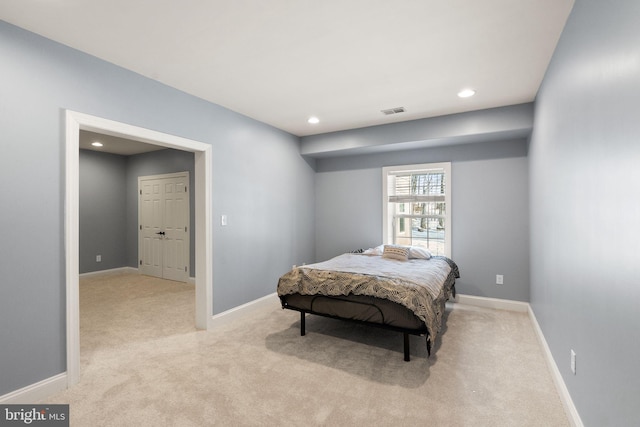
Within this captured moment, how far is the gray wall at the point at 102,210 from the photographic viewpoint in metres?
6.12

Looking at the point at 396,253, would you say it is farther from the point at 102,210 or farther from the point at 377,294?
the point at 102,210

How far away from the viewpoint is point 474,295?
4352 mm

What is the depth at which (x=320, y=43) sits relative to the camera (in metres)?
2.34

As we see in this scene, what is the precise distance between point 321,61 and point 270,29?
0.58 meters

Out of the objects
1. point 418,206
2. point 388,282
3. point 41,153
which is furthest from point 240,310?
point 418,206

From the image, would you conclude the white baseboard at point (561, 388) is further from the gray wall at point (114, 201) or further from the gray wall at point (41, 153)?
the gray wall at point (114, 201)

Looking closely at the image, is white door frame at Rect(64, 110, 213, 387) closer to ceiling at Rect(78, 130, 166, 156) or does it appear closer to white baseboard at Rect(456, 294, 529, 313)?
ceiling at Rect(78, 130, 166, 156)

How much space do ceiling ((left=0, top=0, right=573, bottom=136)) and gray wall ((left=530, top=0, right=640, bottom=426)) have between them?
0.42 meters

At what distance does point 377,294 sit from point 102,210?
246 inches

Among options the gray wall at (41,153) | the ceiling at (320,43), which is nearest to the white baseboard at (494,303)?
the ceiling at (320,43)

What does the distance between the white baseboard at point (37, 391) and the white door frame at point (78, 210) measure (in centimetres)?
5

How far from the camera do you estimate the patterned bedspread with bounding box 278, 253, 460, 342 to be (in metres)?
2.65

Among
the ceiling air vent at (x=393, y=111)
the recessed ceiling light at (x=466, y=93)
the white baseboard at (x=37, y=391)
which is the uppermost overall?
the ceiling air vent at (x=393, y=111)

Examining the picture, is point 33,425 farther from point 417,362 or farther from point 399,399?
point 417,362
